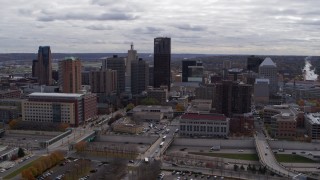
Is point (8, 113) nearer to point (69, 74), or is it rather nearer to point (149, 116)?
point (69, 74)

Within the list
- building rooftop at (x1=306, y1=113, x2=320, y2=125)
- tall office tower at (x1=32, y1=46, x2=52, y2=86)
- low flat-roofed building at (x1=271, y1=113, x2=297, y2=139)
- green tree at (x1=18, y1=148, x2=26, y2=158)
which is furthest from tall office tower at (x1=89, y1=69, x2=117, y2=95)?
building rooftop at (x1=306, y1=113, x2=320, y2=125)

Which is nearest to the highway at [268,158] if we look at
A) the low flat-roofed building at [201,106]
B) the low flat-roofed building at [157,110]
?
the low flat-roofed building at [201,106]

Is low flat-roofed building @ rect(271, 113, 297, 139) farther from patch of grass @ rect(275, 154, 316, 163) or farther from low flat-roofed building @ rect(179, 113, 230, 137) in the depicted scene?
patch of grass @ rect(275, 154, 316, 163)

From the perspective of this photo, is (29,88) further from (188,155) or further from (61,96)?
(188,155)

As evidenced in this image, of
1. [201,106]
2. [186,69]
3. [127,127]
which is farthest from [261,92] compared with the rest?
[186,69]

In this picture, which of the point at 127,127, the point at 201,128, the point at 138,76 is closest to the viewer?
the point at 201,128

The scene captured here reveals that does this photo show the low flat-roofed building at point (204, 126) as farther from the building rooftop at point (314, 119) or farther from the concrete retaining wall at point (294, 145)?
the building rooftop at point (314, 119)

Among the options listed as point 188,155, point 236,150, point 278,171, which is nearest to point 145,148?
point 188,155
